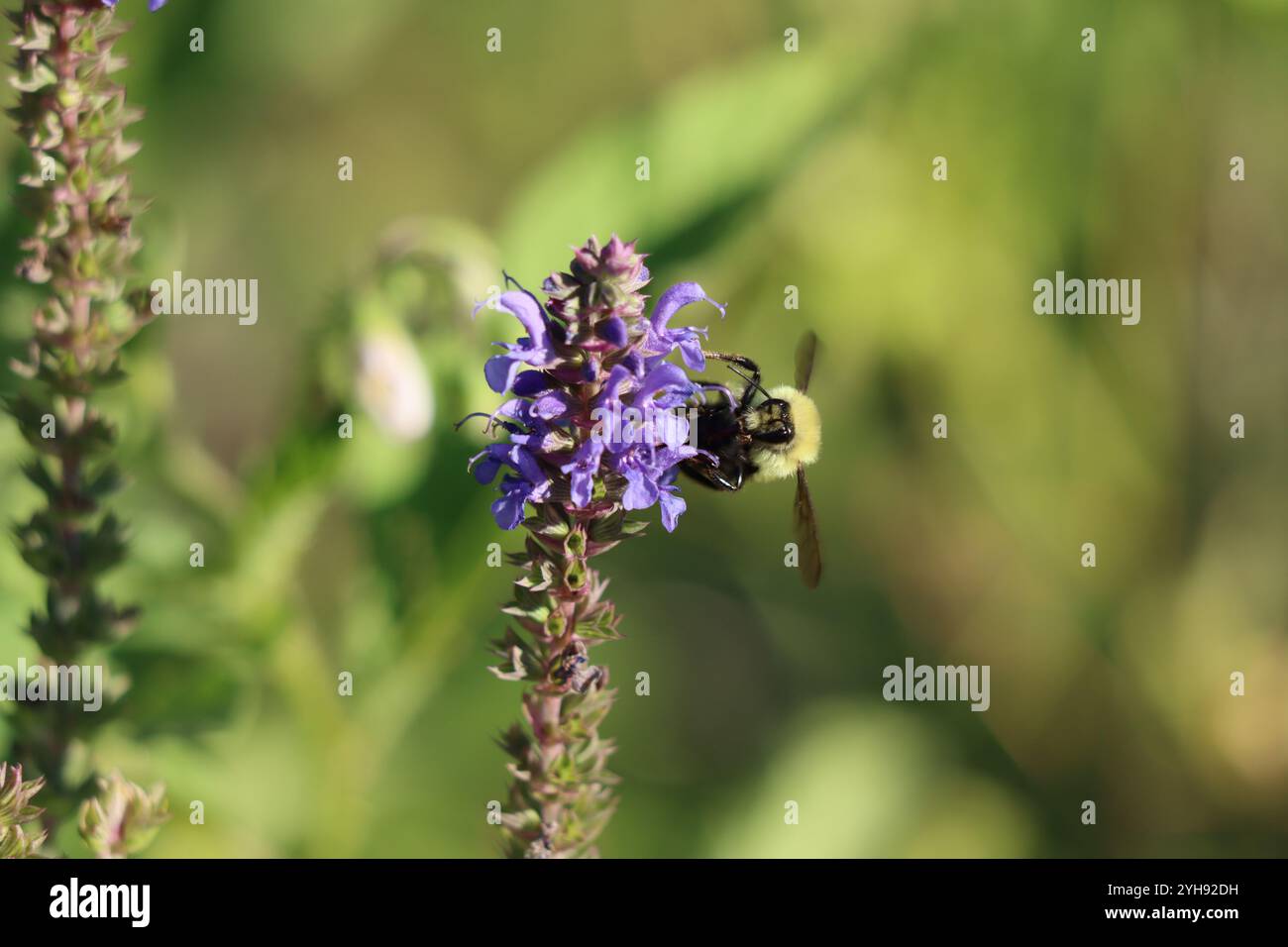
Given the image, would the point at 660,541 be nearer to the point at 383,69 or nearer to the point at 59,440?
the point at 383,69

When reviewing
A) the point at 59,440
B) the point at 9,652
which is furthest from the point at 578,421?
the point at 9,652

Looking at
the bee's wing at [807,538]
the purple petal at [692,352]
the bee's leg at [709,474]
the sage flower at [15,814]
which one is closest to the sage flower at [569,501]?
the purple petal at [692,352]

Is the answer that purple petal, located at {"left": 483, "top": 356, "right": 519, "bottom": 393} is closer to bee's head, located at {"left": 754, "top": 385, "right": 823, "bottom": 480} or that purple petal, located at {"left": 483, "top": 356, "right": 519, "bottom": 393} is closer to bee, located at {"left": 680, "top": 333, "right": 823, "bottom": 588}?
bee, located at {"left": 680, "top": 333, "right": 823, "bottom": 588}

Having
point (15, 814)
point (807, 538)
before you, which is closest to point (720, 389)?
point (807, 538)

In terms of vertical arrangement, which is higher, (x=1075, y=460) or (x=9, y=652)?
(x=1075, y=460)

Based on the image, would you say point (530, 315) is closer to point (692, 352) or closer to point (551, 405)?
point (551, 405)
